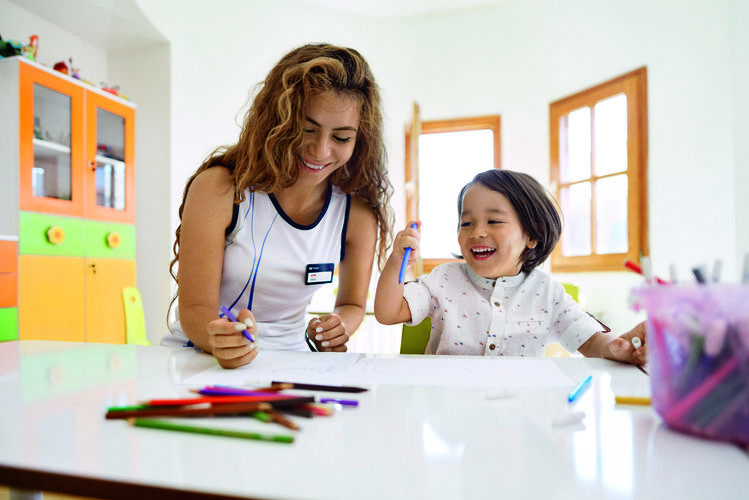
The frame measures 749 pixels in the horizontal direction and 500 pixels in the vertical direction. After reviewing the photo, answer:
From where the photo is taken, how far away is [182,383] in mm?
650

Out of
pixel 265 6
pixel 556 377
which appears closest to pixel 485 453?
pixel 556 377

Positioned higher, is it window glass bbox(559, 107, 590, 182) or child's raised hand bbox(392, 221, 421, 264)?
window glass bbox(559, 107, 590, 182)

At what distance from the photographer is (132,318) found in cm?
324

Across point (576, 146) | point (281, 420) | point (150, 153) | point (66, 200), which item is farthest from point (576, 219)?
point (281, 420)

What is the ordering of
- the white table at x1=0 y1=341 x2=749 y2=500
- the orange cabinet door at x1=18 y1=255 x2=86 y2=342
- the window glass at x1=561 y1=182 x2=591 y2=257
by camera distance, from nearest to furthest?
the white table at x1=0 y1=341 x2=749 y2=500
the orange cabinet door at x1=18 y1=255 x2=86 y2=342
the window glass at x1=561 y1=182 x2=591 y2=257

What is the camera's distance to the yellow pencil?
56 cm

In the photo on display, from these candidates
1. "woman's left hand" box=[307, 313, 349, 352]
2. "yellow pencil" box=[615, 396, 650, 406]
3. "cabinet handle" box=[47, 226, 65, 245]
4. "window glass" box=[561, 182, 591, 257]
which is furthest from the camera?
"window glass" box=[561, 182, 591, 257]

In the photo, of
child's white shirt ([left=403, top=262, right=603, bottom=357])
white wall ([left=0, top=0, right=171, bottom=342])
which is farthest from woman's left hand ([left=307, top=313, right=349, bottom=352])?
white wall ([left=0, top=0, right=171, bottom=342])

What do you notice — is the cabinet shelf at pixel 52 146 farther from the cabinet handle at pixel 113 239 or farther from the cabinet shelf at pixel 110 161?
the cabinet handle at pixel 113 239

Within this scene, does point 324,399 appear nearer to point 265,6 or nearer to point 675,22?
point 675,22

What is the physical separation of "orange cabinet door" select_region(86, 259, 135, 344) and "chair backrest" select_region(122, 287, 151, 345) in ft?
0.20

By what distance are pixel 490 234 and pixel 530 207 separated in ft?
0.41

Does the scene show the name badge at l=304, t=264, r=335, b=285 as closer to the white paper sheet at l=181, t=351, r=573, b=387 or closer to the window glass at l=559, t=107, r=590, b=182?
the white paper sheet at l=181, t=351, r=573, b=387

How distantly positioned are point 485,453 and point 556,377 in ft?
1.17
